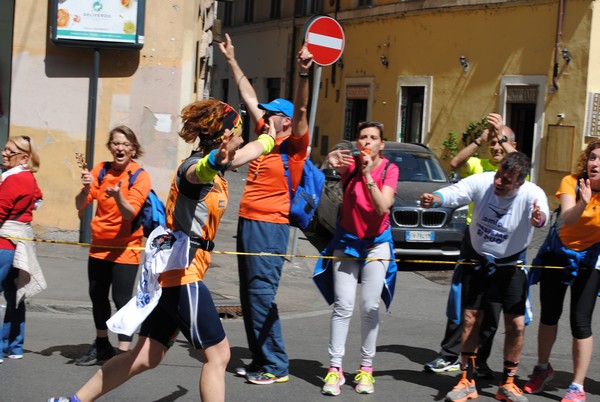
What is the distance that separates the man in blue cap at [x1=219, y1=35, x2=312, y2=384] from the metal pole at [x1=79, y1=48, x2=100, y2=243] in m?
5.76

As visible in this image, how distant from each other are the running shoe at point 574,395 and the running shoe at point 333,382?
1539mm

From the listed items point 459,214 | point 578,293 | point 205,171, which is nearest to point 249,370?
point 578,293

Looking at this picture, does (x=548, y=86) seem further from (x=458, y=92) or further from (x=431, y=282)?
(x=431, y=282)

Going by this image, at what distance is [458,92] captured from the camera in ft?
80.0

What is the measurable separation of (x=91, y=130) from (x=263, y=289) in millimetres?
6184

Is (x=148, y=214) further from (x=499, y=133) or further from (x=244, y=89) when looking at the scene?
(x=499, y=133)

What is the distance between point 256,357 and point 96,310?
1.24 metres

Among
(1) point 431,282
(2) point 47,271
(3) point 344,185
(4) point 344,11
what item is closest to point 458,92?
(4) point 344,11

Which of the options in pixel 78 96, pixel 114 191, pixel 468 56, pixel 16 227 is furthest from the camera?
pixel 468 56

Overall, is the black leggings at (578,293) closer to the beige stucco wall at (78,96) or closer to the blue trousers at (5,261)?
the blue trousers at (5,261)

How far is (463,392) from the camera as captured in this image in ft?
22.0

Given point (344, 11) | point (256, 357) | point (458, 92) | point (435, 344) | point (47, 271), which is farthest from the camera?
point (344, 11)

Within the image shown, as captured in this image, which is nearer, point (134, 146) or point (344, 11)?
point (134, 146)

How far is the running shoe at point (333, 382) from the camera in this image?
22.2ft
